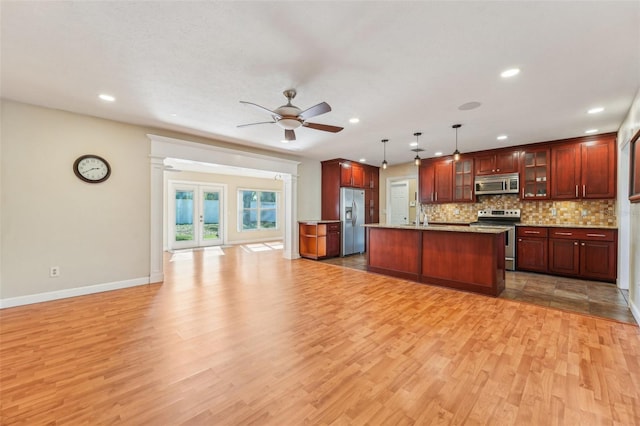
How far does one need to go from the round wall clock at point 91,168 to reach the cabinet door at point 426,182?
637 cm

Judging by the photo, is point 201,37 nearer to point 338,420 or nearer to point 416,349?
point 338,420

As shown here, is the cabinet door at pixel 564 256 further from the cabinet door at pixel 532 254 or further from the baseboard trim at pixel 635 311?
the baseboard trim at pixel 635 311

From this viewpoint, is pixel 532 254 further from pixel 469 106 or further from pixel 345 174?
pixel 345 174

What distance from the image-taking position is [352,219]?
7164 mm

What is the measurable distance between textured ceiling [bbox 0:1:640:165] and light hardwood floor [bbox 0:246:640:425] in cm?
252

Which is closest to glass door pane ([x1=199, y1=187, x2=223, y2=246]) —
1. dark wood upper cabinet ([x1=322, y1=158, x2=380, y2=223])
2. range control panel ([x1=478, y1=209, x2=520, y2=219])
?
dark wood upper cabinet ([x1=322, y1=158, x2=380, y2=223])

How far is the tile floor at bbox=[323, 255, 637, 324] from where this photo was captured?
3.18m

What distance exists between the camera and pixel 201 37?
2.07 metres

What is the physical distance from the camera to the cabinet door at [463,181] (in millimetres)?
6016

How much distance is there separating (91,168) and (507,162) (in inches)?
291

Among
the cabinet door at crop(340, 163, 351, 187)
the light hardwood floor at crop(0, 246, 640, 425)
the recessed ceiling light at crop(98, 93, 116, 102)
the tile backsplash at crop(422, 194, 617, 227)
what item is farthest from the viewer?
the cabinet door at crop(340, 163, 351, 187)

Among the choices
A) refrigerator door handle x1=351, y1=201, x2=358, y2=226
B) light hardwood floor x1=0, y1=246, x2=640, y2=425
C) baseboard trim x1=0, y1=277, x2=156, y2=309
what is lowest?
light hardwood floor x1=0, y1=246, x2=640, y2=425

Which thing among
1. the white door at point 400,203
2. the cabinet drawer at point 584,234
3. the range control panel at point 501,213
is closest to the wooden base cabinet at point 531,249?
the cabinet drawer at point 584,234

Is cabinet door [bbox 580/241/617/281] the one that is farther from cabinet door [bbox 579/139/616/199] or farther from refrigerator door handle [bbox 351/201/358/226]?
refrigerator door handle [bbox 351/201/358/226]
